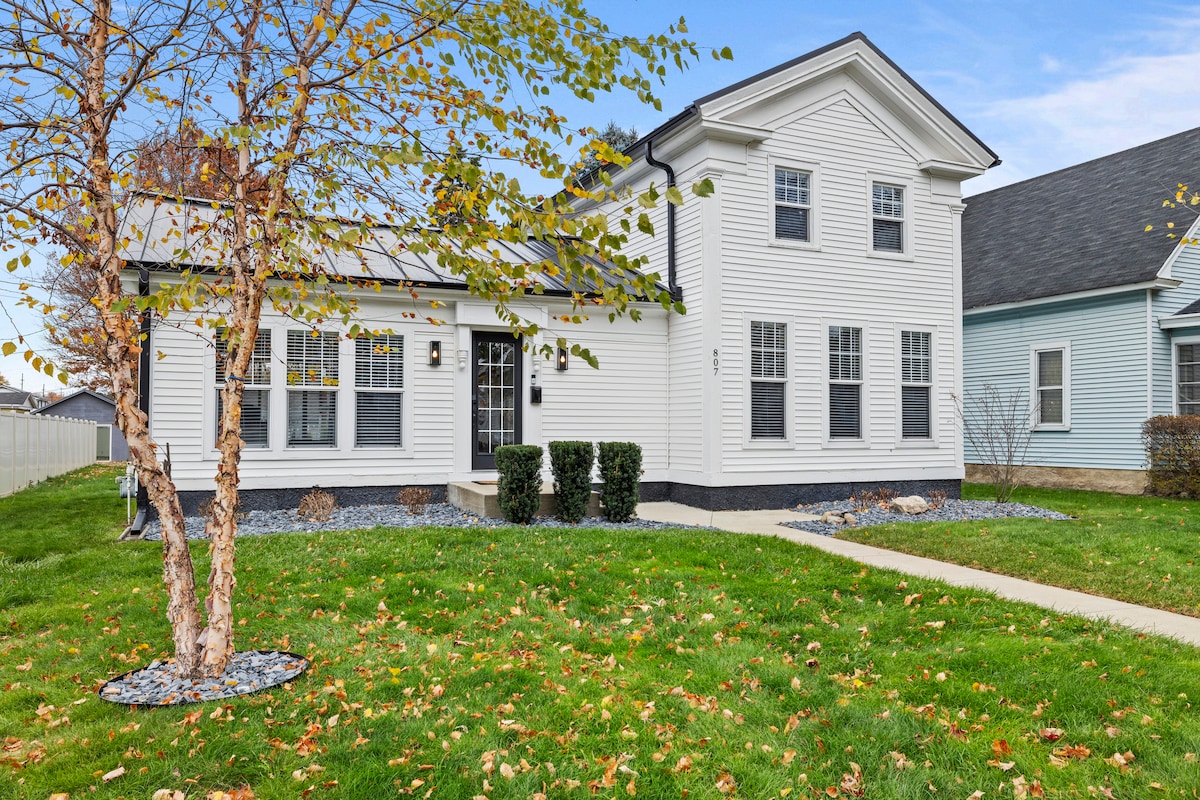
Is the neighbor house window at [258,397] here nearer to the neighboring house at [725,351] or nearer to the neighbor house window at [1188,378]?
the neighboring house at [725,351]

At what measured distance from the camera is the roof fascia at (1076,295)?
13992 mm

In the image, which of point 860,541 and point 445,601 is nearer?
point 445,601

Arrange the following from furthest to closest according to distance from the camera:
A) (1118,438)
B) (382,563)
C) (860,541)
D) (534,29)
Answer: (1118,438) → (860,541) → (382,563) → (534,29)

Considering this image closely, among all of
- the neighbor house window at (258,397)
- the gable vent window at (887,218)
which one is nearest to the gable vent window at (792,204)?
the gable vent window at (887,218)

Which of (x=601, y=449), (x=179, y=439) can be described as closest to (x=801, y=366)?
(x=601, y=449)

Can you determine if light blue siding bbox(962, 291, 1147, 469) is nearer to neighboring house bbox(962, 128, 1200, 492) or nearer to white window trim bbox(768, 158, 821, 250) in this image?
neighboring house bbox(962, 128, 1200, 492)

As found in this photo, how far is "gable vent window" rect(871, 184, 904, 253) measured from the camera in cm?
1267

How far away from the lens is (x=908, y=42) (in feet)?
43.7

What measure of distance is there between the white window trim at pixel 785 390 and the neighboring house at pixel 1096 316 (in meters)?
6.91

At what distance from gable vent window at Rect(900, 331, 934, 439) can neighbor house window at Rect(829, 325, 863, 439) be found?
0.80 metres

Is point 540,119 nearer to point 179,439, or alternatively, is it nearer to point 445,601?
point 445,601

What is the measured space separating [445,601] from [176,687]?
74.7 inches

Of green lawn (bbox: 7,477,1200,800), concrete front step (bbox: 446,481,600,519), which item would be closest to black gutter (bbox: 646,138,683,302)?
concrete front step (bbox: 446,481,600,519)

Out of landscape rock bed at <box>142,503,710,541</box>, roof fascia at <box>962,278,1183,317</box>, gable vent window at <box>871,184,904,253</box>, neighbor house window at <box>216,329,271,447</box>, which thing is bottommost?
landscape rock bed at <box>142,503,710,541</box>
